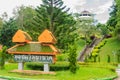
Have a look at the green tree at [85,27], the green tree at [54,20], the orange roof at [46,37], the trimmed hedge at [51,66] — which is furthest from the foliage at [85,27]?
the orange roof at [46,37]

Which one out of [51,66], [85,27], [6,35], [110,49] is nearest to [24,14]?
[85,27]

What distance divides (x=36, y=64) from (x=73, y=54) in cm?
328

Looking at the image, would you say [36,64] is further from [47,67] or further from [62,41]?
[62,41]

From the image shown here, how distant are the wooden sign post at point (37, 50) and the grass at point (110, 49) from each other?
1131cm

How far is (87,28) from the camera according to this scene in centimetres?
4109

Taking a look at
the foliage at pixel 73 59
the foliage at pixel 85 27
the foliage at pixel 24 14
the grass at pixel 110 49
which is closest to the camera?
the foliage at pixel 73 59

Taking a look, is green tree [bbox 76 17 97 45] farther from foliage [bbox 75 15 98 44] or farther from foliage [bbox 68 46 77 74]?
foliage [bbox 68 46 77 74]

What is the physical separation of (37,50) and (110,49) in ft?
51.3

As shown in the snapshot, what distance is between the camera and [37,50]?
20.3 meters

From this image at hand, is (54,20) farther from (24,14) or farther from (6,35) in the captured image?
(24,14)

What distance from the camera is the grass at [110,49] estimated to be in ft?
100

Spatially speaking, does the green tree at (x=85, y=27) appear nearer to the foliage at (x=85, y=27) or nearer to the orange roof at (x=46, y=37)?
the foliage at (x=85, y=27)

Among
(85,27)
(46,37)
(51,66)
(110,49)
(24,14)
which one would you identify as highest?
(24,14)

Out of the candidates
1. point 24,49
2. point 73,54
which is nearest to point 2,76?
point 24,49
